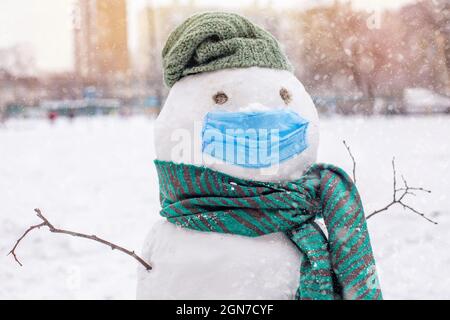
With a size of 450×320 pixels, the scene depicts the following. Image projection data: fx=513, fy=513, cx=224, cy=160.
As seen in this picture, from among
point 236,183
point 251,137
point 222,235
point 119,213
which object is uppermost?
point 251,137

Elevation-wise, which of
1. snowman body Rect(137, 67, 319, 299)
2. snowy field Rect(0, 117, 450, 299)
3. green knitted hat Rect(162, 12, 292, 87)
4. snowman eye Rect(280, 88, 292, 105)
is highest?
green knitted hat Rect(162, 12, 292, 87)

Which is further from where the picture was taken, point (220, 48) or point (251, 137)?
point (220, 48)

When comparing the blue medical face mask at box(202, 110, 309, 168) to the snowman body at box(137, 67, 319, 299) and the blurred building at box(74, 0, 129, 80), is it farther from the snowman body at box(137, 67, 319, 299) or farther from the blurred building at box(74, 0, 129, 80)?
the blurred building at box(74, 0, 129, 80)

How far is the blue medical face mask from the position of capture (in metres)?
1.76

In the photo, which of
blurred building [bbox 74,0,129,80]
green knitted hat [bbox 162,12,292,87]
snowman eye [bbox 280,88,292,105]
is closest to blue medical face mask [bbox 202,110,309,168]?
snowman eye [bbox 280,88,292,105]

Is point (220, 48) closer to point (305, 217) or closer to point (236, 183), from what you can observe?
point (236, 183)

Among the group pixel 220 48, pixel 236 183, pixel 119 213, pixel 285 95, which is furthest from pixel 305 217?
pixel 119 213

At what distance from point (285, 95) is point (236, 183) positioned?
39cm

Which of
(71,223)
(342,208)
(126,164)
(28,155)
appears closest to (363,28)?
(71,223)

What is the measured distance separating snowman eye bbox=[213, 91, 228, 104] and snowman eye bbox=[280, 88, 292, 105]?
0.21 metres

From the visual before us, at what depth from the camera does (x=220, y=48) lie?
6.23 ft

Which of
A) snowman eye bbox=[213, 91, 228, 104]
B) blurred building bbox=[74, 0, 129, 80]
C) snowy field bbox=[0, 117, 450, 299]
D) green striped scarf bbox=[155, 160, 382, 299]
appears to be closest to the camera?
green striped scarf bbox=[155, 160, 382, 299]

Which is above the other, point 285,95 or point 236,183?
point 285,95

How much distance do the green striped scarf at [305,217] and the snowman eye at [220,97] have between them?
0.26 m
